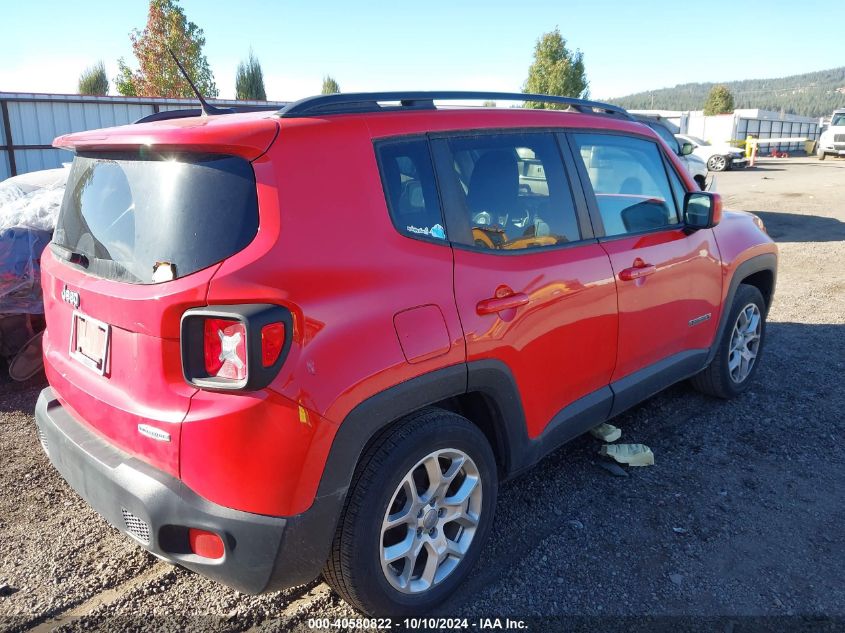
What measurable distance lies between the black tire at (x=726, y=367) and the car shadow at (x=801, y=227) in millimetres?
7252

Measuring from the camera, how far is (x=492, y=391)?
2.58 metres

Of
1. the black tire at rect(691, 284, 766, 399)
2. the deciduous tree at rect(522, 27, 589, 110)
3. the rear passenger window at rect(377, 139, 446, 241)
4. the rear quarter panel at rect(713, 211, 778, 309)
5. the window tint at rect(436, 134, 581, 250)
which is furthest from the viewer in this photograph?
the deciduous tree at rect(522, 27, 589, 110)

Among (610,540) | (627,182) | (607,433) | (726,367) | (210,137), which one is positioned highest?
(210,137)

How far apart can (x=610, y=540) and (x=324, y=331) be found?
1816mm

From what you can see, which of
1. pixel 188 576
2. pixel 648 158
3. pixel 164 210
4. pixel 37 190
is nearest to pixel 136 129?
pixel 164 210

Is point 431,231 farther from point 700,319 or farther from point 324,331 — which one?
point 700,319

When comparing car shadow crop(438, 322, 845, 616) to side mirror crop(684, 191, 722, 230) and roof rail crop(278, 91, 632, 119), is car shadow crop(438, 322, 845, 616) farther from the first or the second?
roof rail crop(278, 91, 632, 119)

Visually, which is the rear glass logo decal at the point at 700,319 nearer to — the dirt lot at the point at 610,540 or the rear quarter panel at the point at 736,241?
the rear quarter panel at the point at 736,241

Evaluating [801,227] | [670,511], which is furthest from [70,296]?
[801,227]

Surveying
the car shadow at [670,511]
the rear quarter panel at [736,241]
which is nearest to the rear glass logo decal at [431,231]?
the car shadow at [670,511]

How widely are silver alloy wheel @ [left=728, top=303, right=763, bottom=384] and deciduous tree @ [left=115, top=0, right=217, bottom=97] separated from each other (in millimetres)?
24898

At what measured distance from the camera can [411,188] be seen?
2404 mm

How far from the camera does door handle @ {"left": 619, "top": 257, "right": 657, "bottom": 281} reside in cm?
321

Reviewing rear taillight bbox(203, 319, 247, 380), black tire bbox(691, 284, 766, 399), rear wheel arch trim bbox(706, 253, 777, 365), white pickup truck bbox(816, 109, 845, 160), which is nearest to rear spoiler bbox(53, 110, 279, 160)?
rear taillight bbox(203, 319, 247, 380)
